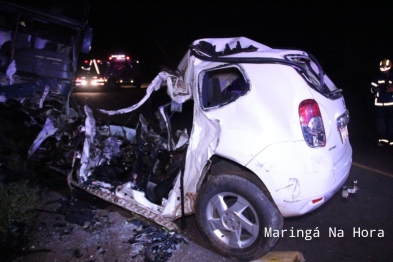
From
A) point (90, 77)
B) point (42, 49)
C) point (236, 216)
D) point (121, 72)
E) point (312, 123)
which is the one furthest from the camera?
point (121, 72)

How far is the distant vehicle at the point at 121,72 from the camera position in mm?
17938

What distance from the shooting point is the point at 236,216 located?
2.84 meters

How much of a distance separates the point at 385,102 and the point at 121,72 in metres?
14.5

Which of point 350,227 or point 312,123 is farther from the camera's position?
point 350,227

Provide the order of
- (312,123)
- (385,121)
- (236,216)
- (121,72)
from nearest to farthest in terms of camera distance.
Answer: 1. (312,123)
2. (236,216)
3. (385,121)
4. (121,72)

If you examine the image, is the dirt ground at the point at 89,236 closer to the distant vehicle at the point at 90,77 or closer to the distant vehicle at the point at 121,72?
the distant vehicle at the point at 90,77

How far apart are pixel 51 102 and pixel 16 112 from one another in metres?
0.97

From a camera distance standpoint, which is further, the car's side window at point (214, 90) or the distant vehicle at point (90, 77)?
the distant vehicle at point (90, 77)

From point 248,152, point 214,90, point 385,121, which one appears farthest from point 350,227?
point 385,121


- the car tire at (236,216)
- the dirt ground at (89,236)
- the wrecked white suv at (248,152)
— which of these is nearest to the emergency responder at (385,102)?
the wrecked white suv at (248,152)

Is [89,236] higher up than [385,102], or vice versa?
[385,102]

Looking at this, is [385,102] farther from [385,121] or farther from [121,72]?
[121,72]

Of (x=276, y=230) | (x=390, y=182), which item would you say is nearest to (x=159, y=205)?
(x=276, y=230)

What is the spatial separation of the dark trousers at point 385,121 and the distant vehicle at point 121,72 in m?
14.2
